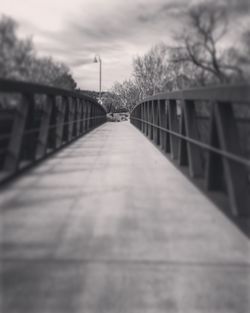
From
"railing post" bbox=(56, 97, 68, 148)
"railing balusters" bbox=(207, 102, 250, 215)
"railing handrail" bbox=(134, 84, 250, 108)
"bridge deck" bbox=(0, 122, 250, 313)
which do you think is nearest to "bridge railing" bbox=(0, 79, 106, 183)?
"bridge deck" bbox=(0, 122, 250, 313)

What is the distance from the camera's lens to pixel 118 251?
2809 mm

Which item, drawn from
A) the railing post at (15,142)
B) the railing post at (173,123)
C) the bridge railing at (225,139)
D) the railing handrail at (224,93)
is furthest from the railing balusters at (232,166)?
the railing post at (173,123)

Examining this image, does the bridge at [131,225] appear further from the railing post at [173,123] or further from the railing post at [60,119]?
the railing post at [60,119]

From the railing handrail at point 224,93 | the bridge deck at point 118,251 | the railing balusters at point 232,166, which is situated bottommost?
the bridge deck at point 118,251

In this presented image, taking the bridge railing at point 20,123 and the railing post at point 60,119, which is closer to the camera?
the bridge railing at point 20,123

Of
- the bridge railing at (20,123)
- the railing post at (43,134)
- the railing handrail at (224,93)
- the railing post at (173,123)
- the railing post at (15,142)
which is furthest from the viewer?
the railing post at (173,123)

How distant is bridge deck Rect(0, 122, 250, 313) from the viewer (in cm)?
215

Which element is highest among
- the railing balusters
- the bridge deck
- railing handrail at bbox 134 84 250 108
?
railing handrail at bbox 134 84 250 108

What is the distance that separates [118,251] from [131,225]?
613 mm

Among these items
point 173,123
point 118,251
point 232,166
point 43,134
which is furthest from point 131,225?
point 173,123

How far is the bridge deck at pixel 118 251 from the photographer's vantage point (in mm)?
2152

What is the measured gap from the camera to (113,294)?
2.20m

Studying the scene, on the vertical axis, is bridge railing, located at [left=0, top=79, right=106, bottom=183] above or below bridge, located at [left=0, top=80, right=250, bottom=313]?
above

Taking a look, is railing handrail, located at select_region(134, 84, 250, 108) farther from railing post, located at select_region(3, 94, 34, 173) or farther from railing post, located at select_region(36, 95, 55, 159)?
railing post, located at select_region(36, 95, 55, 159)
